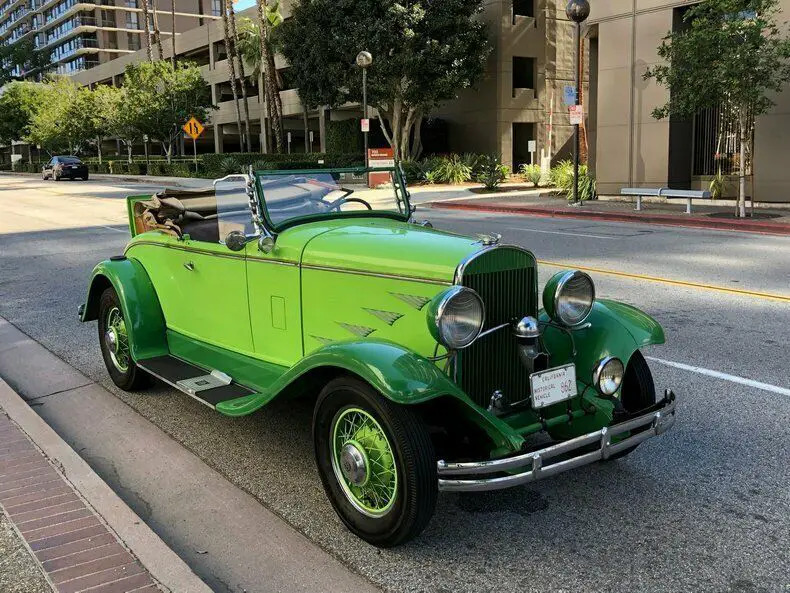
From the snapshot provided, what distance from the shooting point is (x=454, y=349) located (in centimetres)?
325

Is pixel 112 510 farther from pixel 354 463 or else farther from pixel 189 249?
pixel 189 249

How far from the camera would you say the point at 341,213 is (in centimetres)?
454

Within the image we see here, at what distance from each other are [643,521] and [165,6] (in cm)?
9915

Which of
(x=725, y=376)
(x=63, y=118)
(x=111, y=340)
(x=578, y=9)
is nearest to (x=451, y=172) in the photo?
(x=578, y=9)

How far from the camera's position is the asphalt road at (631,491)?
300 centimetres

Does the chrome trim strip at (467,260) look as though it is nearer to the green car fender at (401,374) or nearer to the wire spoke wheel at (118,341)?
the green car fender at (401,374)

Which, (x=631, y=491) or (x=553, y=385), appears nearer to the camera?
(x=553, y=385)

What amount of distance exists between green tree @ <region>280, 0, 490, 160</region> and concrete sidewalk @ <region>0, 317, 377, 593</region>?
27.3 meters

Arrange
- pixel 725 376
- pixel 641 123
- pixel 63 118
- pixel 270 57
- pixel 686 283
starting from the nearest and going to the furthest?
pixel 725 376, pixel 686 283, pixel 641 123, pixel 270 57, pixel 63 118

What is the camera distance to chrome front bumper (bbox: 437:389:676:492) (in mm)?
2953

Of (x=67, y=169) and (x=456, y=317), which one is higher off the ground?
(x=67, y=169)

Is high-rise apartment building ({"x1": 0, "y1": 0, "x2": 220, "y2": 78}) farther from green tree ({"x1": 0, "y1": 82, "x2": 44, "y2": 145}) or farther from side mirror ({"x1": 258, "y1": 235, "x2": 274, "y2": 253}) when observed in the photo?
side mirror ({"x1": 258, "y1": 235, "x2": 274, "y2": 253})

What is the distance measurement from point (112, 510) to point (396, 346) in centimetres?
158

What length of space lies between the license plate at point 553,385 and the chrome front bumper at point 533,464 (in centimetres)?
26
